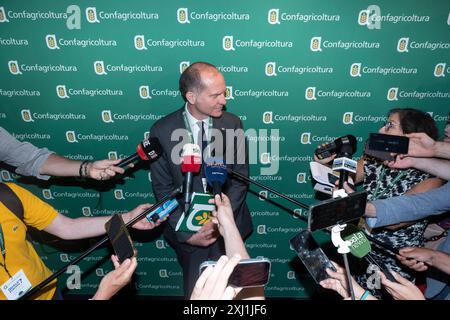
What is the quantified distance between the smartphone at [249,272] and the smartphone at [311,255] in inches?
11.5

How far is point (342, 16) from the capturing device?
8.26 ft

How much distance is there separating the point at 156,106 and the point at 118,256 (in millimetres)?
1669

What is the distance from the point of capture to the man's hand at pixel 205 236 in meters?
2.64

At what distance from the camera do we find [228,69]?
2.68 m

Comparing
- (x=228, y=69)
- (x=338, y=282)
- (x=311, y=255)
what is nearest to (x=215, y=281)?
(x=311, y=255)

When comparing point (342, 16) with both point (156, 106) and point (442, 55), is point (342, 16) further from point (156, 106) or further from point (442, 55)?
point (156, 106)

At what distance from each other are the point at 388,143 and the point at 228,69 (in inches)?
51.9

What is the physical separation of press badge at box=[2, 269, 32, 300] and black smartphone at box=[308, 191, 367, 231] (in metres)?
1.48

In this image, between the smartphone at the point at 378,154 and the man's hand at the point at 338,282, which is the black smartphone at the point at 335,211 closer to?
the man's hand at the point at 338,282

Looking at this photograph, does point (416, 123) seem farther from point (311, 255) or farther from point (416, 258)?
point (311, 255)

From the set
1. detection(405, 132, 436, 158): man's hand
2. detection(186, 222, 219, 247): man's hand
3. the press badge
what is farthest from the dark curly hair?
the press badge

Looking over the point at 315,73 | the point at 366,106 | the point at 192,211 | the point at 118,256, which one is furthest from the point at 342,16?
the point at 118,256

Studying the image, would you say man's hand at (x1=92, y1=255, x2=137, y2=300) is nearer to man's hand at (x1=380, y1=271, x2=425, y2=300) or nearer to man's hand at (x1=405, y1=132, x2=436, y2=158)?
man's hand at (x1=380, y1=271, x2=425, y2=300)

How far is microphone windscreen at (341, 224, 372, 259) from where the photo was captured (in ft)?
4.79
